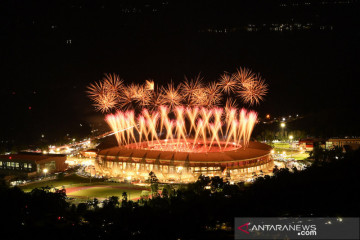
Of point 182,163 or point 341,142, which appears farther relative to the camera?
point 341,142

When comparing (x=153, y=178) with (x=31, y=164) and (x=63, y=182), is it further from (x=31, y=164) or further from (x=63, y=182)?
(x=31, y=164)

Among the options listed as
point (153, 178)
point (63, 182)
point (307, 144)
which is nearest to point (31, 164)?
point (63, 182)

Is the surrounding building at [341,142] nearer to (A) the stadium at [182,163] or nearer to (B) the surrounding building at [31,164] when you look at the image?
(A) the stadium at [182,163]

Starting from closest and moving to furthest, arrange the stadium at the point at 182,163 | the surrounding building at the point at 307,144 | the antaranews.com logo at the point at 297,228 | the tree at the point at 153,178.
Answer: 1. the antaranews.com logo at the point at 297,228
2. the tree at the point at 153,178
3. the stadium at the point at 182,163
4. the surrounding building at the point at 307,144

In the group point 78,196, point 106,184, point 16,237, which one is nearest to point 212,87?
point 106,184

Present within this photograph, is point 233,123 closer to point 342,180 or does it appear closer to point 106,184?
point 106,184

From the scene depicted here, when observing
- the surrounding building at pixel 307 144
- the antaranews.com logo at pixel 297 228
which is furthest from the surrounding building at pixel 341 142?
the antaranews.com logo at pixel 297 228
